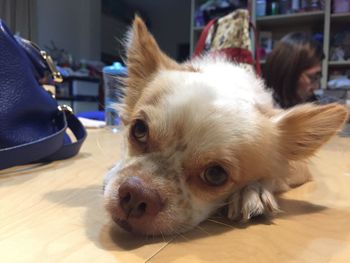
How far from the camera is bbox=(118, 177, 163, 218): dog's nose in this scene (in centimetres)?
68

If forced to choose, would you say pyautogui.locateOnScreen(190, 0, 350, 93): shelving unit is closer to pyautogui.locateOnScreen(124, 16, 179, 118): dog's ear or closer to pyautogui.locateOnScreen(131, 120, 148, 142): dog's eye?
pyautogui.locateOnScreen(124, 16, 179, 118): dog's ear

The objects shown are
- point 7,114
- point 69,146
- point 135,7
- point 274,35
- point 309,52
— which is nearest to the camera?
point 7,114

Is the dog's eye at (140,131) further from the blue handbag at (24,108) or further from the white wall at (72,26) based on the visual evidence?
the white wall at (72,26)

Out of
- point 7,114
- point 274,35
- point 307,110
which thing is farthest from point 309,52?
point 7,114

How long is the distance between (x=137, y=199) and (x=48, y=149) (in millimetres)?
609

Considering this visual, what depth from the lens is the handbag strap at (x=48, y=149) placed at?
1096mm

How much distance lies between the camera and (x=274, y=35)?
172 inches

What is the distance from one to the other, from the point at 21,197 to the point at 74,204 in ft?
0.43

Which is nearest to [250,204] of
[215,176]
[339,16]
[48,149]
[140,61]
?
[215,176]

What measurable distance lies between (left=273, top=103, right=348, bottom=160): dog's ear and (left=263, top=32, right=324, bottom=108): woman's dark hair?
72.6 inches

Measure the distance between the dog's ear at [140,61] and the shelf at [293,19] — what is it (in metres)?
3.19

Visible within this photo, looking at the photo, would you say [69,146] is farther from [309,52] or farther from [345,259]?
[309,52]

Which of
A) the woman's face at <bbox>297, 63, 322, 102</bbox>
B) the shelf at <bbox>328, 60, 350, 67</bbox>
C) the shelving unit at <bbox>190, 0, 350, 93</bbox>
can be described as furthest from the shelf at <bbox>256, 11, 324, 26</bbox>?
the woman's face at <bbox>297, 63, 322, 102</bbox>

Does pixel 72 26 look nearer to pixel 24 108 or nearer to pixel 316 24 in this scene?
pixel 316 24
